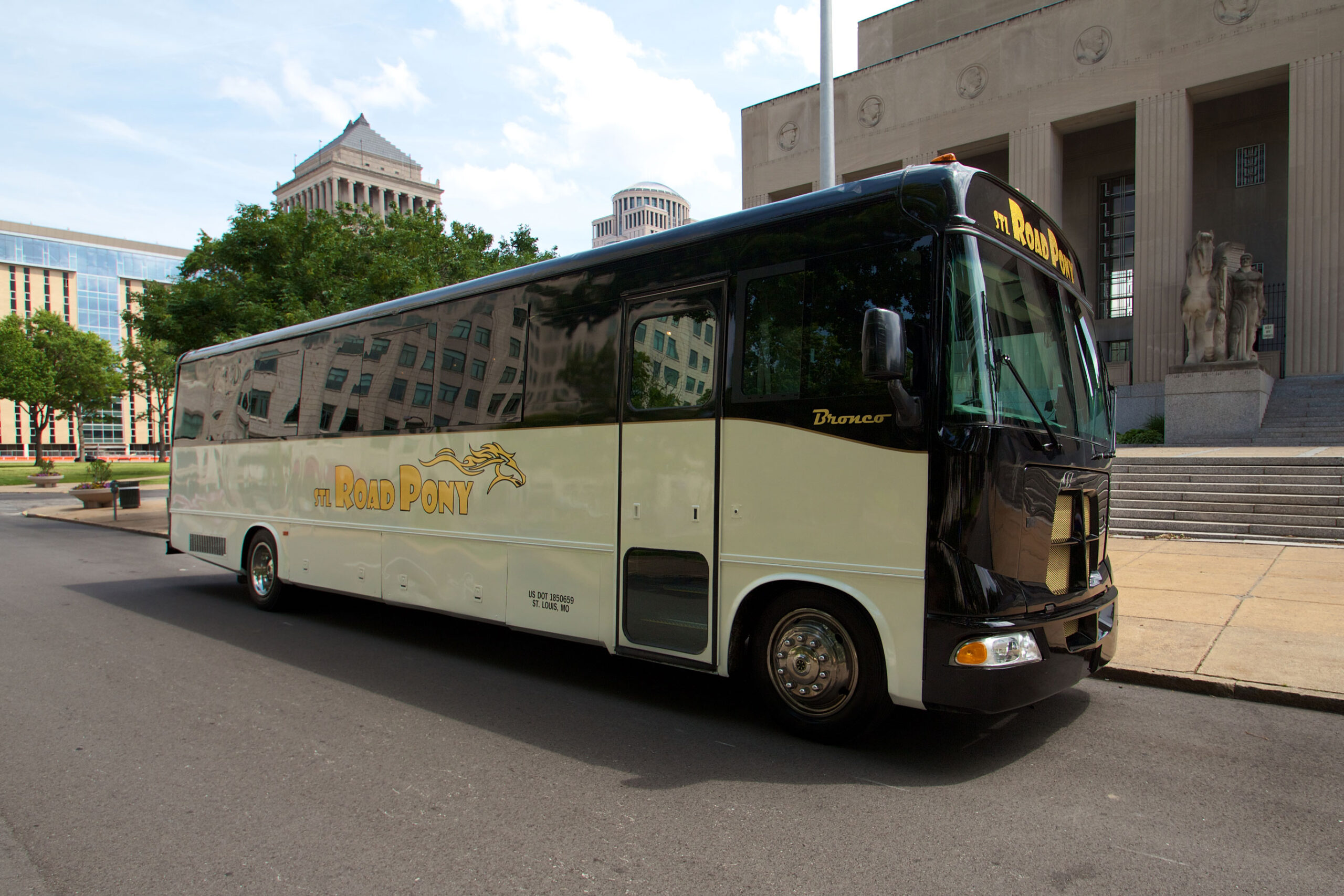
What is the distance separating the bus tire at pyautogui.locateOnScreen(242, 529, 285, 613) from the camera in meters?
8.91

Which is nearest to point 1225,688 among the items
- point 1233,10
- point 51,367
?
point 1233,10

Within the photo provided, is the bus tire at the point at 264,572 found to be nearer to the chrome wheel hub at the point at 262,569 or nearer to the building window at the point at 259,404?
the chrome wheel hub at the point at 262,569

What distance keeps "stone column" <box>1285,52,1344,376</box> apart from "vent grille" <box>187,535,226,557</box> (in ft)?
93.3

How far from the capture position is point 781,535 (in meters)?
4.53

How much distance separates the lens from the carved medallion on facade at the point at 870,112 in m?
32.0

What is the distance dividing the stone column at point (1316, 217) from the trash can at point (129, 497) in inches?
1349

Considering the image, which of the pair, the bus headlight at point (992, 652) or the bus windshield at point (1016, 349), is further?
the bus windshield at point (1016, 349)

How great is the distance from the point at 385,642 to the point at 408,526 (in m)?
1.14

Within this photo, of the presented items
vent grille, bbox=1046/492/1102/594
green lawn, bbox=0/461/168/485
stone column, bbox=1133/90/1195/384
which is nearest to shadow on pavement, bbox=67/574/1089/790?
vent grille, bbox=1046/492/1102/594

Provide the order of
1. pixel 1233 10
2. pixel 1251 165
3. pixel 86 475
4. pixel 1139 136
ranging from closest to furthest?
pixel 1233 10 < pixel 1139 136 < pixel 1251 165 < pixel 86 475

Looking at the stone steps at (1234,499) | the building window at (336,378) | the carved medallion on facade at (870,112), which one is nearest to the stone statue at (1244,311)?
the stone steps at (1234,499)

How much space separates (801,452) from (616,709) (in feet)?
6.90

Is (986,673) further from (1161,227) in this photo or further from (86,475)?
(86,475)

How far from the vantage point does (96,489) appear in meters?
24.6
